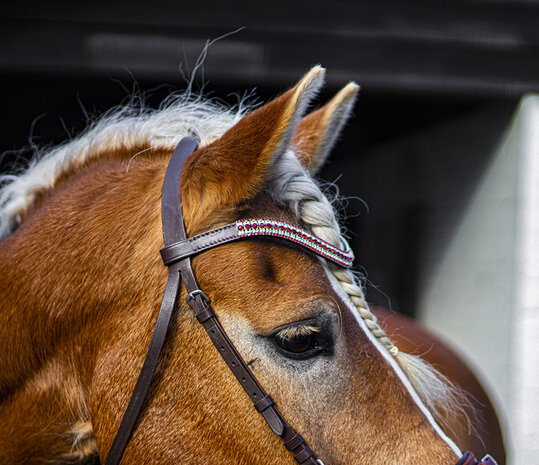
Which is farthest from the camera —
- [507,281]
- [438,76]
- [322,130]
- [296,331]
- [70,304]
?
[507,281]

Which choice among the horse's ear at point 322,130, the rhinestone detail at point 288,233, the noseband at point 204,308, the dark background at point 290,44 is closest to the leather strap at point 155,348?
the noseband at point 204,308

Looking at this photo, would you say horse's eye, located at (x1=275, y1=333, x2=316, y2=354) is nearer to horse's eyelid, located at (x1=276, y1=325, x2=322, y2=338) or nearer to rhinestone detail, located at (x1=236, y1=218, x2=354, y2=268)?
horse's eyelid, located at (x1=276, y1=325, x2=322, y2=338)

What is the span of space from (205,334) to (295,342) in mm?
190

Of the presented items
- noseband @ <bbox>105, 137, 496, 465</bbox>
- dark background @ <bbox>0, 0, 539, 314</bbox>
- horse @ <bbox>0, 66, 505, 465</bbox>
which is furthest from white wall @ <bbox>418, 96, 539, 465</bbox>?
noseband @ <bbox>105, 137, 496, 465</bbox>

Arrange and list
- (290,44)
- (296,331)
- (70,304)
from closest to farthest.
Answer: (296,331), (70,304), (290,44)

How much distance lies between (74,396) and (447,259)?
13.5 ft

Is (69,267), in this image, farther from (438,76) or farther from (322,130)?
(438,76)

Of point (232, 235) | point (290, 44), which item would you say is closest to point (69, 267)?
point (232, 235)

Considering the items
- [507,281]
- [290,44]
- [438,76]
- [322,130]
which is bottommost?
[507,281]

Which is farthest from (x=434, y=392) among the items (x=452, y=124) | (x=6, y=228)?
(x=452, y=124)

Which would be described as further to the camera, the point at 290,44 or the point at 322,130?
the point at 290,44

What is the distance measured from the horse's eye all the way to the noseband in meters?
0.09

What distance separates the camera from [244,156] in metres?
1.05

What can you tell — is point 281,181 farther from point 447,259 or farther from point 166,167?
point 447,259
